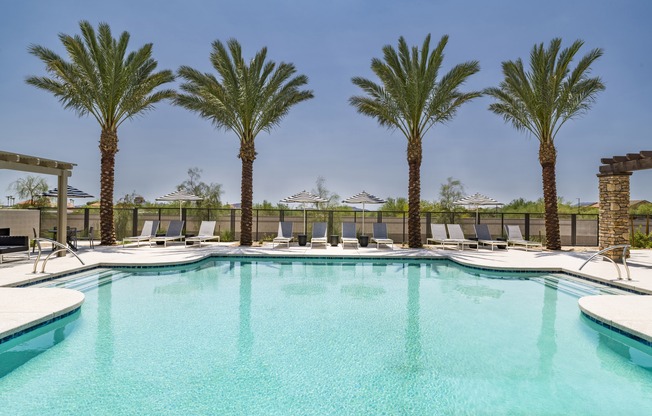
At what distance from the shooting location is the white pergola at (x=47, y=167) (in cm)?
873

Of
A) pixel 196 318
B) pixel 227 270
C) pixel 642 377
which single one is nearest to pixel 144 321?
pixel 196 318

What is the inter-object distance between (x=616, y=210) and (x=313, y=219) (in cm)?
1170

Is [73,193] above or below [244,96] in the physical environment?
below

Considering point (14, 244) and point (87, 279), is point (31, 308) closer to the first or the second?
point (87, 279)

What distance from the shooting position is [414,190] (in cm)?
1408

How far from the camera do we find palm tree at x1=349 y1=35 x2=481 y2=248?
1276 centimetres

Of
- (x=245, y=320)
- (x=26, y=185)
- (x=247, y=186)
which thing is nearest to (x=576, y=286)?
(x=245, y=320)

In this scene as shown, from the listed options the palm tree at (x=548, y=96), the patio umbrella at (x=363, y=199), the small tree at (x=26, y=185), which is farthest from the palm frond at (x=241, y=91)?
the small tree at (x=26, y=185)

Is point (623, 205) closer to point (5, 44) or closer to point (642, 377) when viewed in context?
point (642, 377)

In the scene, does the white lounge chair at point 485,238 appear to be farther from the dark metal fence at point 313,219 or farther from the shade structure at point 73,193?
the shade structure at point 73,193

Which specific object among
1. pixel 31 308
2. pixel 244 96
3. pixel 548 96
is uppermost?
pixel 244 96

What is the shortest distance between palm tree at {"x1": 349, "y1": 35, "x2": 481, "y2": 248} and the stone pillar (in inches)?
210

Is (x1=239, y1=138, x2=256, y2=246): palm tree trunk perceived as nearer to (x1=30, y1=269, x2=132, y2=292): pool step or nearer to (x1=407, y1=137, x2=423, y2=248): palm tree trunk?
(x1=30, y1=269, x2=132, y2=292): pool step

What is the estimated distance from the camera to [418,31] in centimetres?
1311
